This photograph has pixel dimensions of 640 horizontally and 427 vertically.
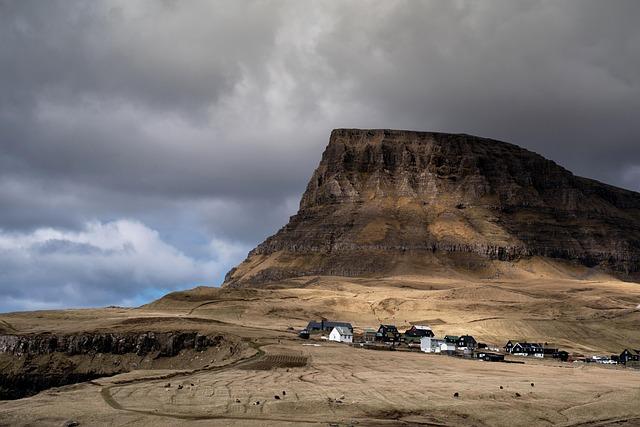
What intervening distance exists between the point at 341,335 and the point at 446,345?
679 inches

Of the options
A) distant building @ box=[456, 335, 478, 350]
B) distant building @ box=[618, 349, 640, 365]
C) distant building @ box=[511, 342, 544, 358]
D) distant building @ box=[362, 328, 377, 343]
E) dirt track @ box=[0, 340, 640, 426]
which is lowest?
dirt track @ box=[0, 340, 640, 426]

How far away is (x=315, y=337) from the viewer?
123 meters

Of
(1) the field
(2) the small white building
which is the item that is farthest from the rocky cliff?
(2) the small white building

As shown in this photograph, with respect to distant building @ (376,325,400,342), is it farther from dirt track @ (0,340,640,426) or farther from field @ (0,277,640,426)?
dirt track @ (0,340,640,426)

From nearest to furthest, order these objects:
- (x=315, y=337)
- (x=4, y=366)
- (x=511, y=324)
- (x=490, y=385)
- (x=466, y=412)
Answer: (x=466, y=412) → (x=490, y=385) → (x=4, y=366) → (x=315, y=337) → (x=511, y=324)

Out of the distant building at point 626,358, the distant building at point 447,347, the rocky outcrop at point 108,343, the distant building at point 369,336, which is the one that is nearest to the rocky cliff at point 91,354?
the rocky outcrop at point 108,343

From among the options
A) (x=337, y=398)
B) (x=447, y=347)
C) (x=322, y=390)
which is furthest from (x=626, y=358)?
(x=337, y=398)

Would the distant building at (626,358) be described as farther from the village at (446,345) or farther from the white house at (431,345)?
the white house at (431,345)

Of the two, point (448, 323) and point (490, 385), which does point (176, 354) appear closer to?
point (490, 385)

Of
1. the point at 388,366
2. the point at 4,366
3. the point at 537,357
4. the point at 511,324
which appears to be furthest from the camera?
the point at 511,324

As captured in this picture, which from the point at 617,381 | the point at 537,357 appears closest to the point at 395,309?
the point at 537,357

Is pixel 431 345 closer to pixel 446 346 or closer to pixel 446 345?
pixel 446 346

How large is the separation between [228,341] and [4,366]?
107 ft

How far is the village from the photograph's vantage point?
363 feet
